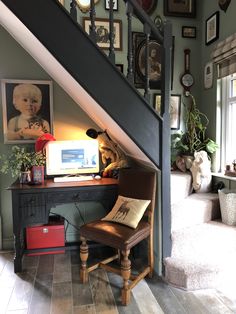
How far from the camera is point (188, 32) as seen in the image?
10.5ft

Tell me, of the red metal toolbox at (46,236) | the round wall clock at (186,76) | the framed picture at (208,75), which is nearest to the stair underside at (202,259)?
the red metal toolbox at (46,236)

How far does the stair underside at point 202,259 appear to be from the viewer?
195 centimetres

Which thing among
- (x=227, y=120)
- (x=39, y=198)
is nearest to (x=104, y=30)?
(x=227, y=120)

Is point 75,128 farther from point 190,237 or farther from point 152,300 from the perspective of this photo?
point 152,300

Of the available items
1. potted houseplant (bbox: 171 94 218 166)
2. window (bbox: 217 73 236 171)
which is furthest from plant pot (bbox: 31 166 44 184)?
window (bbox: 217 73 236 171)

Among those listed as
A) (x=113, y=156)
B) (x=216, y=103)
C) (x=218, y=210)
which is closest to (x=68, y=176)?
(x=113, y=156)

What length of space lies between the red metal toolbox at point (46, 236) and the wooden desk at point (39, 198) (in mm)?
314

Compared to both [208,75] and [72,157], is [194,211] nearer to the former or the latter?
[72,157]

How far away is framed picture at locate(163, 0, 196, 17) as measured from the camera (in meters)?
3.12

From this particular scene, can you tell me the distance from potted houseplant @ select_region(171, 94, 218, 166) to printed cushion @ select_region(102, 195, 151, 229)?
1.12m

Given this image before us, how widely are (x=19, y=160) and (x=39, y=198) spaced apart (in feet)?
1.57

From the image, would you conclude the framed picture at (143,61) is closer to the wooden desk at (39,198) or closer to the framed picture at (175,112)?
the framed picture at (175,112)

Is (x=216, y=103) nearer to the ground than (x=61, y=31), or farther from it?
nearer to the ground

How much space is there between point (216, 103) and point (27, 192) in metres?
2.28
